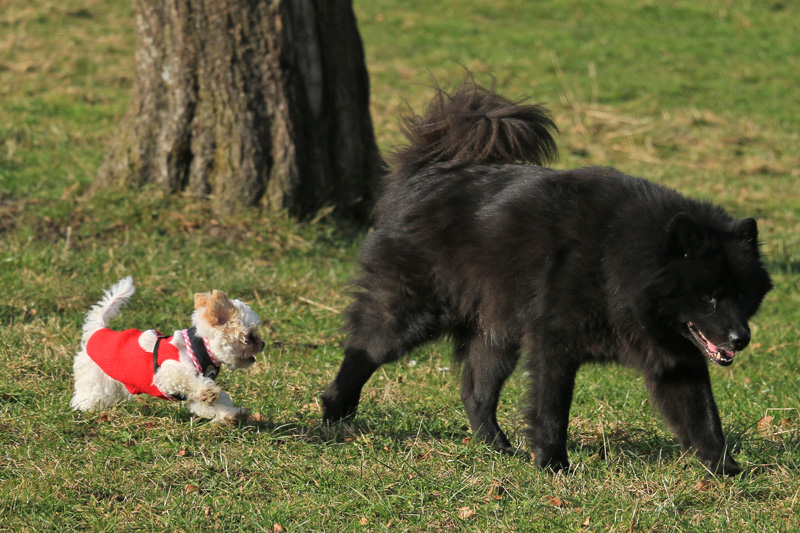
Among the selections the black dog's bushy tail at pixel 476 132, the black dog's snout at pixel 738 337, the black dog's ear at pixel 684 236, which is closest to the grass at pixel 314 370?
the black dog's snout at pixel 738 337

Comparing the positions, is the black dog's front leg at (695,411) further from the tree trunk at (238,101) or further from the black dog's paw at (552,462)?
the tree trunk at (238,101)

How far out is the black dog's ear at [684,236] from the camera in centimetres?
400

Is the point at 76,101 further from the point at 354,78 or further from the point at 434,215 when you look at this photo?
the point at 434,215

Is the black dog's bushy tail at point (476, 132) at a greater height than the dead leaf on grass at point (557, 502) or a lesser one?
greater

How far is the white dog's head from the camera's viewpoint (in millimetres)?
4332

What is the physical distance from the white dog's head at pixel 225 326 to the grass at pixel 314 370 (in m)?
0.45

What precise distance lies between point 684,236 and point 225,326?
7.46 ft

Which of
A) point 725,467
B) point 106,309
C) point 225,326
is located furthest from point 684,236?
point 106,309

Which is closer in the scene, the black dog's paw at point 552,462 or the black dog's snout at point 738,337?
the black dog's snout at point 738,337

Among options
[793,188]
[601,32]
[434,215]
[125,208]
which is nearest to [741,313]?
[434,215]

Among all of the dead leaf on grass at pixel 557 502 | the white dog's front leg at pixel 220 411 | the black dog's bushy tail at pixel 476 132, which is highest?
the black dog's bushy tail at pixel 476 132

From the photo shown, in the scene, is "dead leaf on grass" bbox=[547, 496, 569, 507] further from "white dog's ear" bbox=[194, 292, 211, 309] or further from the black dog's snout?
"white dog's ear" bbox=[194, 292, 211, 309]

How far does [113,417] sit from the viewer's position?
15.3 ft

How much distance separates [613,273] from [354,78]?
15.6 ft
